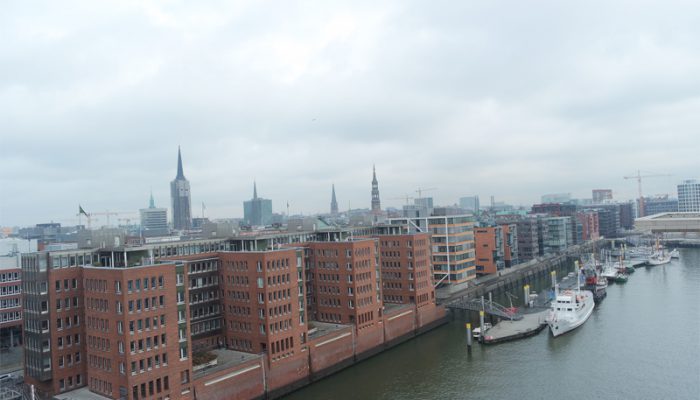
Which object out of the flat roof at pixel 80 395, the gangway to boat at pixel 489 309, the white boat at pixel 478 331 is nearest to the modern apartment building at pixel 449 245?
the gangway to boat at pixel 489 309

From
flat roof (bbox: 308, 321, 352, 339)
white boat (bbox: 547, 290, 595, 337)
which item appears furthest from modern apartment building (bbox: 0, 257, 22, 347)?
white boat (bbox: 547, 290, 595, 337)

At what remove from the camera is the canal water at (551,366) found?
55250 mm

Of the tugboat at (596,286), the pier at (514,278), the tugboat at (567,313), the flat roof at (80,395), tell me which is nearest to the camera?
the flat roof at (80,395)

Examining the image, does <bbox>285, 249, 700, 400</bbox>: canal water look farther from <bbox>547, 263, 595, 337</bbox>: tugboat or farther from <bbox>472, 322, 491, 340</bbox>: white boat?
<bbox>472, 322, 491, 340</bbox>: white boat

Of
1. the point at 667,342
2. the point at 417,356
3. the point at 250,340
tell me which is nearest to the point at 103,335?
the point at 250,340

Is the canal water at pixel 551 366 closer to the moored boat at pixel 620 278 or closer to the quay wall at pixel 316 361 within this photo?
the quay wall at pixel 316 361

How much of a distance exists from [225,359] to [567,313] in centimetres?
5389

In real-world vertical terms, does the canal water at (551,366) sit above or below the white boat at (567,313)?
below

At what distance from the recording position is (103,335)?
46.9m

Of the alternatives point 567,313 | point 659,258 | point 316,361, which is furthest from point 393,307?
point 659,258

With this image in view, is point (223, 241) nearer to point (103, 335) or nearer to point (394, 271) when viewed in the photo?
point (103, 335)

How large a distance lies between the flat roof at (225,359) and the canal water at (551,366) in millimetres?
6864

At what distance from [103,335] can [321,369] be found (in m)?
27.3

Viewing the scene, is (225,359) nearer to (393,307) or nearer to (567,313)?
(393,307)
